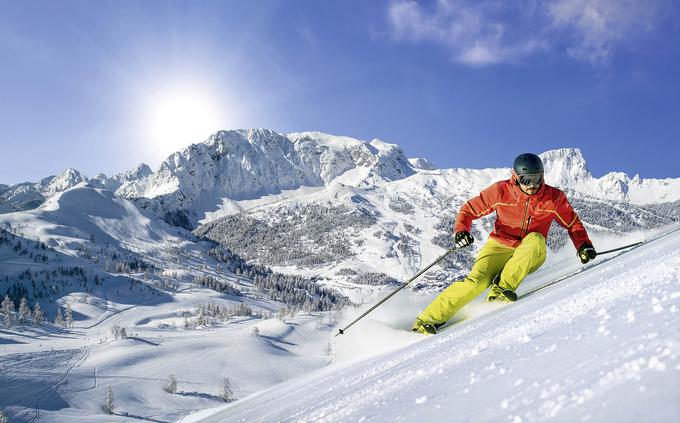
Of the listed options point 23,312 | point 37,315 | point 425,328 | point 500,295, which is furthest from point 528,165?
point 23,312

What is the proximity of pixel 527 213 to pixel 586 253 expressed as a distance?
3.98ft

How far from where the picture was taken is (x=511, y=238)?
802 centimetres

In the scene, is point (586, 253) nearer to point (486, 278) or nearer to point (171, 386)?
point (486, 278)

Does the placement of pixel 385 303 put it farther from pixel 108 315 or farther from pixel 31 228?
pixel 31 228

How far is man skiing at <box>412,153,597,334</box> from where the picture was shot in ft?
23.5

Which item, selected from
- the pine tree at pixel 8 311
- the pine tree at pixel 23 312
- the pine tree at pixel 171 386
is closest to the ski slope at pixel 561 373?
the pine tree at pixel 171 386

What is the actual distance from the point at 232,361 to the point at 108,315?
145 ft

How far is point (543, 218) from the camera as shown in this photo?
26.1 feet

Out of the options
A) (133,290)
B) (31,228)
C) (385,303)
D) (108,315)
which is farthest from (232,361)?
(31,228)

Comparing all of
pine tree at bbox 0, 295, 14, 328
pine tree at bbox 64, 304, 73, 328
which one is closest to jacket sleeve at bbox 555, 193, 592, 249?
pine tree at bbox 0, 295, 14, 328

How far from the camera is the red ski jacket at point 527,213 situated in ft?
26.1

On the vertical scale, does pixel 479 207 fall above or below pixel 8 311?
below

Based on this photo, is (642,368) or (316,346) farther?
(316,346)

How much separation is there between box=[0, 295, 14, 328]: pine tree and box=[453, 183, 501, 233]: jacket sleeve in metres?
129
